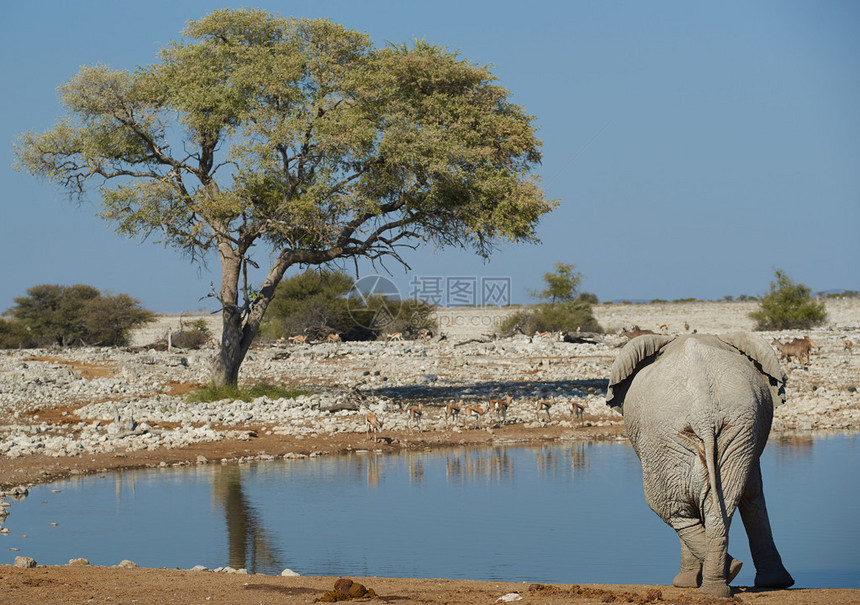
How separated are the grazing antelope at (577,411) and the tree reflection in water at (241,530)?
292 inches

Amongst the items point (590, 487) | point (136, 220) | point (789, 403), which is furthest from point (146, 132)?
point (789, 403)

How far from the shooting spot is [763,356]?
7445mm

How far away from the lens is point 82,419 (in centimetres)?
2034

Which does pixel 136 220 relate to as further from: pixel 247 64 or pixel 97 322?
pixel 97 322

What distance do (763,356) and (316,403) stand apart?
14715mm

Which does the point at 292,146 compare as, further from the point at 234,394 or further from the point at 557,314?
the point at 557,314

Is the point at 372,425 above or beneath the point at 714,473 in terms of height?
beneath

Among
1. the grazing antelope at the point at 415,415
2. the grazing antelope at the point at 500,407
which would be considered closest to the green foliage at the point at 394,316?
the grazing antelope at the point at 500,407

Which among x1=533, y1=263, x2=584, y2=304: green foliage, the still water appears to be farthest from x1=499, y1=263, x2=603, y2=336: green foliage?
the still water

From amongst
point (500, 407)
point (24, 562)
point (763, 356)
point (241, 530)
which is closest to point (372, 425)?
point (500, 407)

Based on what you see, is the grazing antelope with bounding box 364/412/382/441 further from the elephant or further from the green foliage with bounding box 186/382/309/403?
the elephant

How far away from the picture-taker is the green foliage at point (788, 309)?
153 ft

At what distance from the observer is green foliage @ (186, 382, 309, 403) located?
864 inches

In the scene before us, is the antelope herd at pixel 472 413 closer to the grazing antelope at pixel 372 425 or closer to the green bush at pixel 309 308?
the grazing antelope at pixel 372 425
